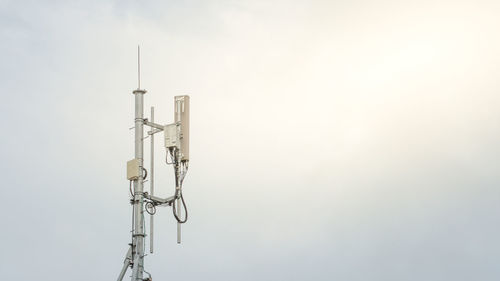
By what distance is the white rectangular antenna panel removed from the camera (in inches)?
2734

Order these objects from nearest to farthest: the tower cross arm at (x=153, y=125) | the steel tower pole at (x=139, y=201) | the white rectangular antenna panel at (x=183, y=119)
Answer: the steel tower pole at (x=139, y=201) < the white rectangular antenna panel at (x=183, y=119) < the tower cross arm at (x=153, y=125)

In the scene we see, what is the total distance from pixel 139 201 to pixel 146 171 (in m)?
1.30

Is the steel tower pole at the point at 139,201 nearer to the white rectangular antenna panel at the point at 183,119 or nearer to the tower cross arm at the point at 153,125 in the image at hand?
the tower cross arm at the point at 153,125

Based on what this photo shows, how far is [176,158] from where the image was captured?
69500mm

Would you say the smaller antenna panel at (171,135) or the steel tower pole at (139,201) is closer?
the steel tower pole at (139,201)

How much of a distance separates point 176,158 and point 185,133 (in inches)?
40.9

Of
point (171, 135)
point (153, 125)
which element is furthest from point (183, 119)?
point (153, 125)

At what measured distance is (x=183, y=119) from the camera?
69.5 m

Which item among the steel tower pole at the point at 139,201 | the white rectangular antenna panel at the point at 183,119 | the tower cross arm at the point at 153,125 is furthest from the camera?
the tower cross arm at the point at 153,125

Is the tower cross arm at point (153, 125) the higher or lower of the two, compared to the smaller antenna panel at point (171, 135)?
higher

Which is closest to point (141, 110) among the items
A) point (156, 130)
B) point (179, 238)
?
point (156, 130)

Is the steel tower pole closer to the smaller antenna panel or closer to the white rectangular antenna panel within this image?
the smaller antenna panel

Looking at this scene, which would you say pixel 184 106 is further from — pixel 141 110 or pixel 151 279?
pixel 151 279

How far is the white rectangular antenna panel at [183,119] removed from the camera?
69.4 meters
